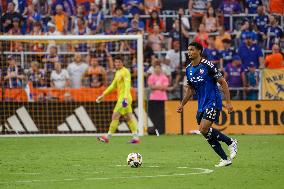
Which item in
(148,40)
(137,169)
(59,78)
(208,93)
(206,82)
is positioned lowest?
(137,169)

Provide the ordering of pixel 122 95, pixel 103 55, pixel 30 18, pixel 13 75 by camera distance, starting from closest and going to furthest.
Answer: pixel 122 95 → pixel 13 75 → pixel 103 55 → pixel 30 18

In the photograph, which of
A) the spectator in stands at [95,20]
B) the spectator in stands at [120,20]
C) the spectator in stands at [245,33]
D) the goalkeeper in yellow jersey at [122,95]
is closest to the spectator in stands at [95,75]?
the spectator in stands at [120,20]

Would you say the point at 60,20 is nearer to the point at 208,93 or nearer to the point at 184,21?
the point at 184,21

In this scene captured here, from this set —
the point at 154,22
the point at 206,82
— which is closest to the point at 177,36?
the point at 154,22

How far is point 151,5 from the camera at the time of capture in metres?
29.2

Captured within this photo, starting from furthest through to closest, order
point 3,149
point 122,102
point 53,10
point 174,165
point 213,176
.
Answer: point 53,10
point 122,102
point 3,149
point 174,165
point 213,176

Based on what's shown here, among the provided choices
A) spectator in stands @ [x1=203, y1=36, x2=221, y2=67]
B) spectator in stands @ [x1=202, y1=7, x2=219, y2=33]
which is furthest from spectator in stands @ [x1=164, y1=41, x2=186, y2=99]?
spectator in stands @ [x1=202, y1=7, x2=219, y2=33]

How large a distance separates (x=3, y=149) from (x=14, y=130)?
5.52 metres

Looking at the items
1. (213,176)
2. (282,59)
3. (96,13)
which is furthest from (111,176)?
(96,13)

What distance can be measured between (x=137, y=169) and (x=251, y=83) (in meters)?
12.7

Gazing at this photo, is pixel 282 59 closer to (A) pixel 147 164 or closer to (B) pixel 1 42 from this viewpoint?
(B) pixel 1 42

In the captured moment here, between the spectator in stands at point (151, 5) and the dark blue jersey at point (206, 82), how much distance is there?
14236 mm

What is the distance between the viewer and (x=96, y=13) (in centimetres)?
2877

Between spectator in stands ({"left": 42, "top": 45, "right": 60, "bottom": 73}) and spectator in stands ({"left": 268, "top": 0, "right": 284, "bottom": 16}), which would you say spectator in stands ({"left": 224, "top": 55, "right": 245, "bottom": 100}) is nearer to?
spectator in stands ({"left": 268, "top": 0, "right": 284, "bottom": 16})
